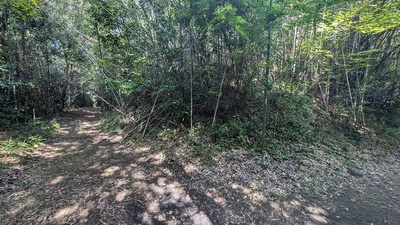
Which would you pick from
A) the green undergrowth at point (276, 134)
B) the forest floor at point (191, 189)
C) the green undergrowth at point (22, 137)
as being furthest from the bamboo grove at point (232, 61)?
the forest floor at point (191, 189)

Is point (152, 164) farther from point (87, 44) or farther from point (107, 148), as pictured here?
point (87, 44)

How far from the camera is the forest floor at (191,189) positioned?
2.19 metres

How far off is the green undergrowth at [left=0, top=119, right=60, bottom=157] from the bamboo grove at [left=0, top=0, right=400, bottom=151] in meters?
0.58

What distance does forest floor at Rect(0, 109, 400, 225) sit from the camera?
2186mm

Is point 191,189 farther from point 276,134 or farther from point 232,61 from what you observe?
point 232,61

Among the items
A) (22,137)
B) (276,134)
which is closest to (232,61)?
(276,134)

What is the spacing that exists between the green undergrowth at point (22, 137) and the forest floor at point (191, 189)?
333 millimetres

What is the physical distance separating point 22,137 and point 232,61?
583 centimetres

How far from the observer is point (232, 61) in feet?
13.6

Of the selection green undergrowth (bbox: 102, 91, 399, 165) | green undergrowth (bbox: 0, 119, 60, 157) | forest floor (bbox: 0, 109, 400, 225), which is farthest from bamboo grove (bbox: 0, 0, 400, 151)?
forest floor (bbox: 0, 109, 400, 225)

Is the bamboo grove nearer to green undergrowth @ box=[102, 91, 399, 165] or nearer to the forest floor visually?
green undergrowth @ box=[102, 91, 399, 165]

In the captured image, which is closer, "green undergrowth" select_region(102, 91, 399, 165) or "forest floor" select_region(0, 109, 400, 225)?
"forest floor" select_region(0, 109, 400, 225)

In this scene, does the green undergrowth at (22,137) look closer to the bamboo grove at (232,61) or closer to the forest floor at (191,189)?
the forest floor at (191,189)

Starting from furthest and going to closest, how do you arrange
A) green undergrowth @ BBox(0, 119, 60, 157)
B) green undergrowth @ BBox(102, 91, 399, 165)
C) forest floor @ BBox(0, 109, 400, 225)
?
green undergrowth @ BBox(102, 91, 399, 165), green undergrowth @ BBox(0, 119, 60, 157), forest floor @ BBox(0, 109, 400, 225)
